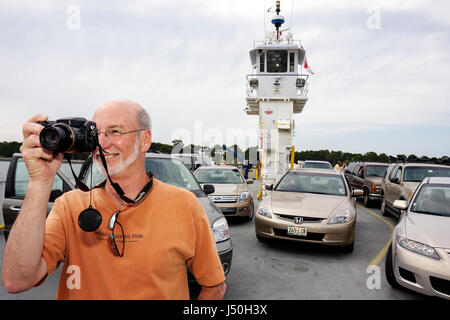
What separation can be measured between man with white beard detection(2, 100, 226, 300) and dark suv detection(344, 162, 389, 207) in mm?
11128

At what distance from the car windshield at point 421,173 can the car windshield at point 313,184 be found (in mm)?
3113

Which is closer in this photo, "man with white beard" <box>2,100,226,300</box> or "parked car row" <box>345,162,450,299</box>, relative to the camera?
"man with white beard" <box>2,100,226,300</box>

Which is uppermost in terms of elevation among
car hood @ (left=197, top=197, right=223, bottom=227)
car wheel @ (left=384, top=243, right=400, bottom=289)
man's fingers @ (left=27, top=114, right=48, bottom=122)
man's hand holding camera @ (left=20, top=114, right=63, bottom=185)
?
man's fingers @ (left=27, top=114, right=48, bottom=122)

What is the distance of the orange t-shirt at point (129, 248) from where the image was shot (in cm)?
132

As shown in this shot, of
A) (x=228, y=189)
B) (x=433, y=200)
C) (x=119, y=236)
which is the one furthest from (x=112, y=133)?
(x=228, y=189)

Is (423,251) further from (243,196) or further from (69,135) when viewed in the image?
(243,196)

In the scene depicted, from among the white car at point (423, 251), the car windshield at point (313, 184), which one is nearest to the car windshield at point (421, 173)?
the car windshield at point (313, 184)

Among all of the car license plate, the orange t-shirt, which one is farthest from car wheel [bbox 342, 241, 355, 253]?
the orange t-shirt

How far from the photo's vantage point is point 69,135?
1.13m

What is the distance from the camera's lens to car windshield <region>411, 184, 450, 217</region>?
435 centimetres

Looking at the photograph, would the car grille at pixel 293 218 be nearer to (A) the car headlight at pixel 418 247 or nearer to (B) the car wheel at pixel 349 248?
(B) the car wheel at pixel 349 248

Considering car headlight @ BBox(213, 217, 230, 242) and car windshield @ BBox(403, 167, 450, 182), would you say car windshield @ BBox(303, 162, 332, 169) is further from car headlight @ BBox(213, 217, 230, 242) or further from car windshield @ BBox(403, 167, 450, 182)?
car headlight @ BBox(213, 217, 230, 242)
